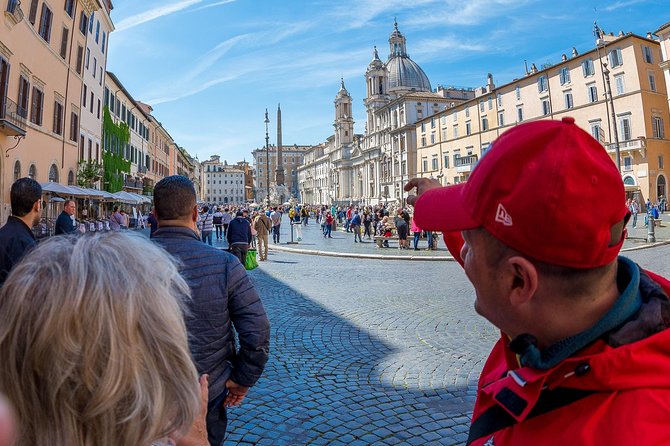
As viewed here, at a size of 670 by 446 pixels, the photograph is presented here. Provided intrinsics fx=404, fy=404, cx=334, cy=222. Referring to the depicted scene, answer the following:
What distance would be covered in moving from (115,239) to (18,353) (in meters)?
0.31

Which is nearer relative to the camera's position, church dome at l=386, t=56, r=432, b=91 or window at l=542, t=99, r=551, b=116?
window at l=542, t=99, r=551, b=116

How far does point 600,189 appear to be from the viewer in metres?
0.86

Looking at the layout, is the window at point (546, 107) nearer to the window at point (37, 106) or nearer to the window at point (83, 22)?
the window at point (83, 22)

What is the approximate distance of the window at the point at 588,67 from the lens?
39750 mm

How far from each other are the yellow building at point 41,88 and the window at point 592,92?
4292 cm

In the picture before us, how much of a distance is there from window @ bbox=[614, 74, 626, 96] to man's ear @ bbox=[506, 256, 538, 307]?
154ft

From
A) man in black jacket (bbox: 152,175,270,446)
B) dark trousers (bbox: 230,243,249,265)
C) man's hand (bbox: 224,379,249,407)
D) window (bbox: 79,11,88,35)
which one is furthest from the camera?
window (bbox: 79,11,88,35)

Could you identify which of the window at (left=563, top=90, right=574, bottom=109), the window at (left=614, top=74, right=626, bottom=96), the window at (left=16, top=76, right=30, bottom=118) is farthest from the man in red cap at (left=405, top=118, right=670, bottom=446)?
the window at (left=563, top=90, right=574, bottom=109)

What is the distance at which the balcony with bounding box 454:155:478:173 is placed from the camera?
54.1 m

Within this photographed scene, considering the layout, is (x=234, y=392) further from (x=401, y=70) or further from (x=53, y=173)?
(x=401, y=70)

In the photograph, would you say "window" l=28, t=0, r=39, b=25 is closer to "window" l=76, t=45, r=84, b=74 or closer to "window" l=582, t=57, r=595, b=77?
"window" l=76, t=45, r=84, b=74

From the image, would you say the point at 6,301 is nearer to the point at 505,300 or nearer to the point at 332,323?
the point at 505,300

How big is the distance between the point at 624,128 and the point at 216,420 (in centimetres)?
4629

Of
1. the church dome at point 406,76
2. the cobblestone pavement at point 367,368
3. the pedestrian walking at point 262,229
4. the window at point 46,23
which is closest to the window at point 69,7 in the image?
the window at point 46,23
